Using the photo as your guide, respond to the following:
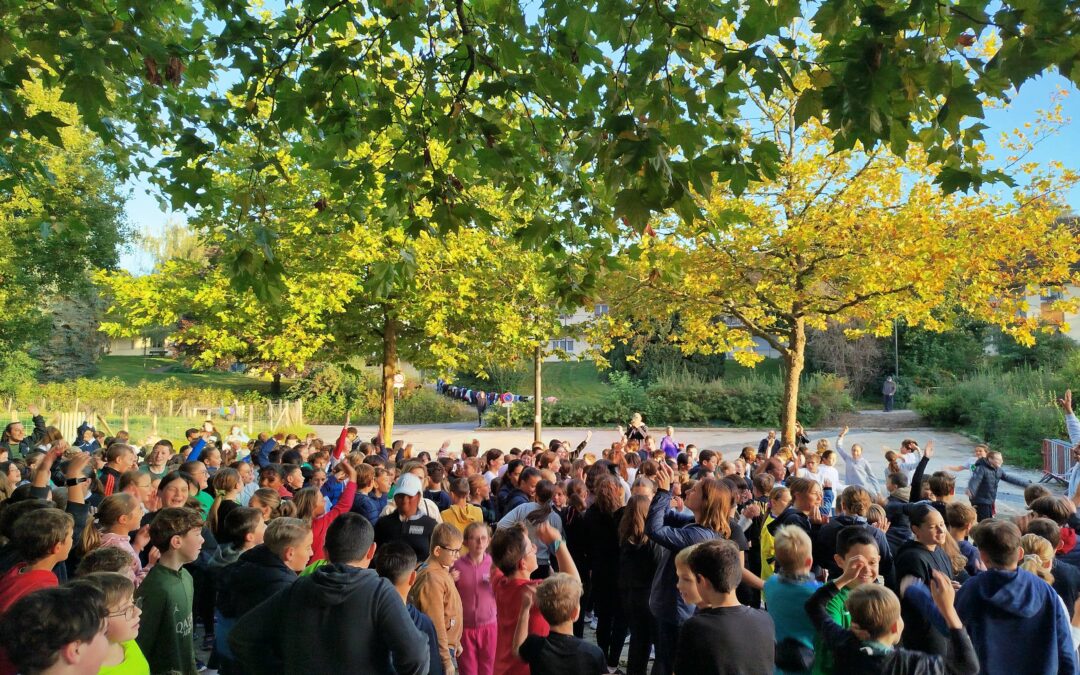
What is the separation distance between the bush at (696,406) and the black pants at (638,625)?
2720 cm

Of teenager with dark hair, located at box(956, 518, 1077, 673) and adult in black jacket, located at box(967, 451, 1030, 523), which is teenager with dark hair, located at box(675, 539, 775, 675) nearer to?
teenager with dark hair, located at box(956, 518, 1077, 673)

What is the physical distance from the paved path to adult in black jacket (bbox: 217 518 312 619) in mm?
17441

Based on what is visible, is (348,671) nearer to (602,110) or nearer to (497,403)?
(602,110)

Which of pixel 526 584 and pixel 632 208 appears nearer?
pixel 632 208

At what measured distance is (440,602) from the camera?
4.41 m

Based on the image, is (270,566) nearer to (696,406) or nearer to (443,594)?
(443,594)

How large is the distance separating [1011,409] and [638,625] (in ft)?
67.6

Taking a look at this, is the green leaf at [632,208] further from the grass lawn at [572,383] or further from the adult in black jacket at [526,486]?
the grass lawn at [572,383]

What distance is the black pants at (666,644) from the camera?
5.25 metres

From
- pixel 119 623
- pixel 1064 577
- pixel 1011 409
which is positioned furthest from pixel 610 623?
pixel 1011 409

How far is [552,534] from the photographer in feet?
15.7

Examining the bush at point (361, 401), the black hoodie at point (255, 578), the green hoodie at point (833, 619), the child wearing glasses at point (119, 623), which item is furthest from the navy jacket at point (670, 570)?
the bush at point (361, 401)

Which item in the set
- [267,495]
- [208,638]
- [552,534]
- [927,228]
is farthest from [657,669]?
[927,228]

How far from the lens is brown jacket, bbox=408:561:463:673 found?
4.38m
